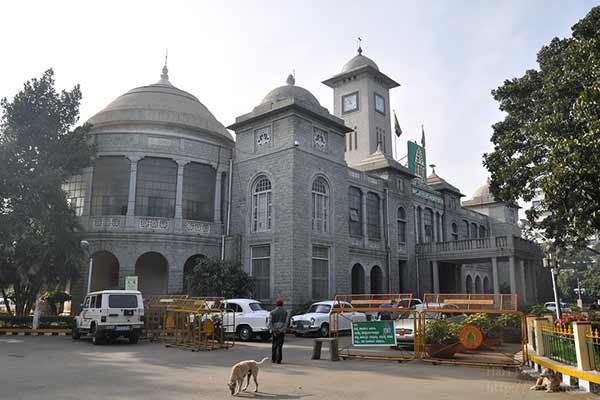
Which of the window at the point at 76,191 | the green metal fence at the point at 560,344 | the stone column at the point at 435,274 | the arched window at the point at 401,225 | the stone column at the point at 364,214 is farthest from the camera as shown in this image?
the arched window at the point at 401,225

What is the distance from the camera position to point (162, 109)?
30.0 metres

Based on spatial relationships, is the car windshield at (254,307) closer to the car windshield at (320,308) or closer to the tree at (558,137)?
the car windshield at (320,308)

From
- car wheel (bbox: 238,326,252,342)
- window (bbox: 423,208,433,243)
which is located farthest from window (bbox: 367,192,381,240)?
car wheel (bbox: 238,326,252,342)

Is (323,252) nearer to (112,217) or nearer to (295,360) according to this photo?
(112,217)

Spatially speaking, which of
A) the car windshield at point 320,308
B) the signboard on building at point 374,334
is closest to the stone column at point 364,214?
the car windshield at point 320,308

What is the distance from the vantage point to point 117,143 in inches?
1118

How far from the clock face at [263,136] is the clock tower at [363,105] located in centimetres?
2041

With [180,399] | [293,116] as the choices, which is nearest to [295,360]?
[180,399]

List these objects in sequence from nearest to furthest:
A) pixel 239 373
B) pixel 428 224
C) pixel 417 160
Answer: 1. pixel 239 373
2. pixel 417 160
3. pixel 428 224

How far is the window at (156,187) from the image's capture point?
2800cm

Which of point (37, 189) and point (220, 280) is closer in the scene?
point (37, 189)

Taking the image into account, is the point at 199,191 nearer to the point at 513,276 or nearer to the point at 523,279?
the point at 513,276

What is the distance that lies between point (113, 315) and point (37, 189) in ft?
28.6

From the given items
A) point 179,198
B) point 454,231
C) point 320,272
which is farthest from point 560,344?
point 454,231
